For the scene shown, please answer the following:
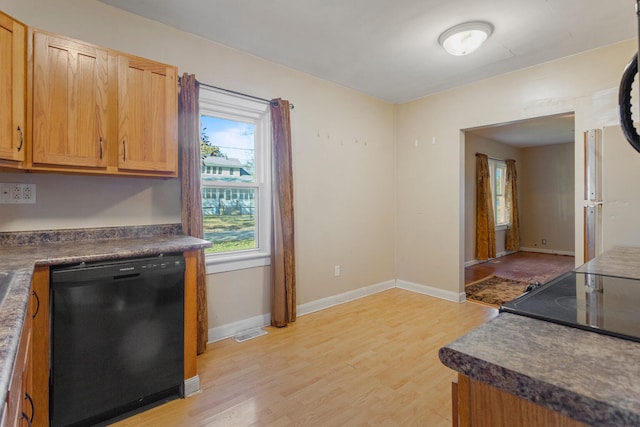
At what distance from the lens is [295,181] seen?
131 inches

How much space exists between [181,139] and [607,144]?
129 inches

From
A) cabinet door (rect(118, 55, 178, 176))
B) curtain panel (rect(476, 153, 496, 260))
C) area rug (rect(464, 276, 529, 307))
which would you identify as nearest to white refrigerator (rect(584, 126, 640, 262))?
area rug (rect(464, 276, 529, 307))

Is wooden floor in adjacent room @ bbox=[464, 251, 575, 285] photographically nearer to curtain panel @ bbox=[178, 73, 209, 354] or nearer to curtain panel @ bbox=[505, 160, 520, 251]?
curtain panel @ bbox=[505, 160, 520, 251]

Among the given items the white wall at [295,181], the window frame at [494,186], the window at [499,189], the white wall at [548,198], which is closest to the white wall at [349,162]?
the white wall at [295,181]

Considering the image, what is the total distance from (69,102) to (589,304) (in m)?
2.57

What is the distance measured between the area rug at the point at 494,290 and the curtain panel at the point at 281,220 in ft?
7.94

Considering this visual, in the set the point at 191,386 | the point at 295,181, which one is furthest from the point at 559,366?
the point at 295,181

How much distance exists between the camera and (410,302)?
3814 mm

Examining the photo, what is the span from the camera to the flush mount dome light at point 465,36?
8.02ft

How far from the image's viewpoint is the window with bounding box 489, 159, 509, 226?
6.85 metres

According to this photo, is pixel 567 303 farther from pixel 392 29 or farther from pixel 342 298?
pixel 342 298

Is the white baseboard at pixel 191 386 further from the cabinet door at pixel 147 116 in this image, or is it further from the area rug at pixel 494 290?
the area rug at pixel 494 290

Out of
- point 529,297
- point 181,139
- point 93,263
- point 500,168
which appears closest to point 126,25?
point 181,139

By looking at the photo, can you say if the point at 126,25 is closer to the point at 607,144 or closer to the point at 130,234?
the point at 130,234
